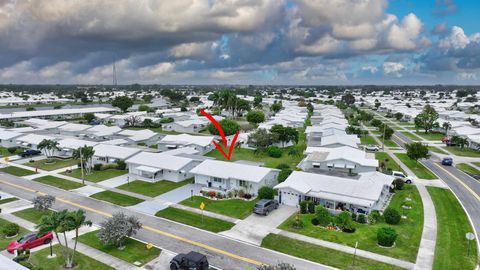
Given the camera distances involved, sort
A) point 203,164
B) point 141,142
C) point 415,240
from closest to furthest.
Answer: point 415,240
point 203,164
point 141,142

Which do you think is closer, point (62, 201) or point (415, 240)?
point (415, 240)

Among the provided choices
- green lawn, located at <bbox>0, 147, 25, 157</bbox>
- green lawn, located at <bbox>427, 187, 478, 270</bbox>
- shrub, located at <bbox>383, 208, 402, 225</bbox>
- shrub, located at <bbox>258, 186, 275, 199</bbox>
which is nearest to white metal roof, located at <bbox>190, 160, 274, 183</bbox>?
shrub, located at <bbox>258, 186, 275, 199</bbox>

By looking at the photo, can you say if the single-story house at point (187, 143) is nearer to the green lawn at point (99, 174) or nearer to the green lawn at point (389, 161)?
the green lawn at point (99, 174)

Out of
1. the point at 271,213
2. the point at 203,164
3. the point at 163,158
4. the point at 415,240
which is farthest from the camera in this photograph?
the point at 163,158

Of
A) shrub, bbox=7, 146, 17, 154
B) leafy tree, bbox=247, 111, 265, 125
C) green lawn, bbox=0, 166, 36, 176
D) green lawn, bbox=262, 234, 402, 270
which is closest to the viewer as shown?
green lawn, bbox=262, 234, 402, 270

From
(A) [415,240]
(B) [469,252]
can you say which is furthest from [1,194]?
(B) [469,252]

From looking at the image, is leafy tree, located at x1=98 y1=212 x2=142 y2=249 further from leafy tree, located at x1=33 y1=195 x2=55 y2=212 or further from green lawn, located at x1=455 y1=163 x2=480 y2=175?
green lawn, located at x1=455 y1=163 x2=480 y2=175

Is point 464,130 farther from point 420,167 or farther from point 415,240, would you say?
point 415,240
